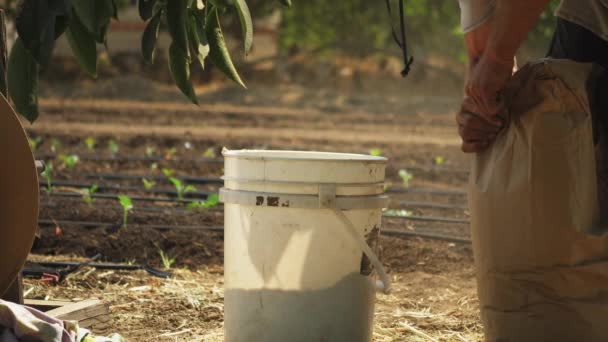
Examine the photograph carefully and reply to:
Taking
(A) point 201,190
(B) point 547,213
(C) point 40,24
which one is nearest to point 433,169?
(A) point 201,190

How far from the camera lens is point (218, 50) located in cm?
224

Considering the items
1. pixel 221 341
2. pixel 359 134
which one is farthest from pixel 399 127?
pixel 221 341

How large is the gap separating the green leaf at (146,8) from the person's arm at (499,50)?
34.9 inches

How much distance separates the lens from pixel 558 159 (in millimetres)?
2240

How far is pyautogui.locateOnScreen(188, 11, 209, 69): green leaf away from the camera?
2.27 metres

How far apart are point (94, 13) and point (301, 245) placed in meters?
0.85

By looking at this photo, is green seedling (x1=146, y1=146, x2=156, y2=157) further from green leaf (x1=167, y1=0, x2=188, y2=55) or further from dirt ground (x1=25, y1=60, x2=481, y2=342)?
green leaf (x1=167, y1=0, x2=188, y2=55)

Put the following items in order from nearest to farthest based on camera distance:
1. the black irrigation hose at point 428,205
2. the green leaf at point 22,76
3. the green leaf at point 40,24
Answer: the green leaf at point 40,24 < the green leaf at point 22,76 < the black irrigation hose at point 428,205

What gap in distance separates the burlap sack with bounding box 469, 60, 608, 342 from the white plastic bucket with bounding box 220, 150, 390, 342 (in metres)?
0.35

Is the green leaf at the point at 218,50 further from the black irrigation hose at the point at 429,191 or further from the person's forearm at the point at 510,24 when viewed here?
the black irrigation hose at the point at 429,191

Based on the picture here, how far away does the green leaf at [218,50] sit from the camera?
218 centimetres

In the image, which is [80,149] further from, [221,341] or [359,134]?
[221,341]

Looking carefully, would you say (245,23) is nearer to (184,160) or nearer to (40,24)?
(40,24)

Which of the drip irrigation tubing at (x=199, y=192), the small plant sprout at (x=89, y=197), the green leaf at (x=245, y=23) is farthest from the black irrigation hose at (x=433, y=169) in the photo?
the green leaf at (x=245, y=23)
